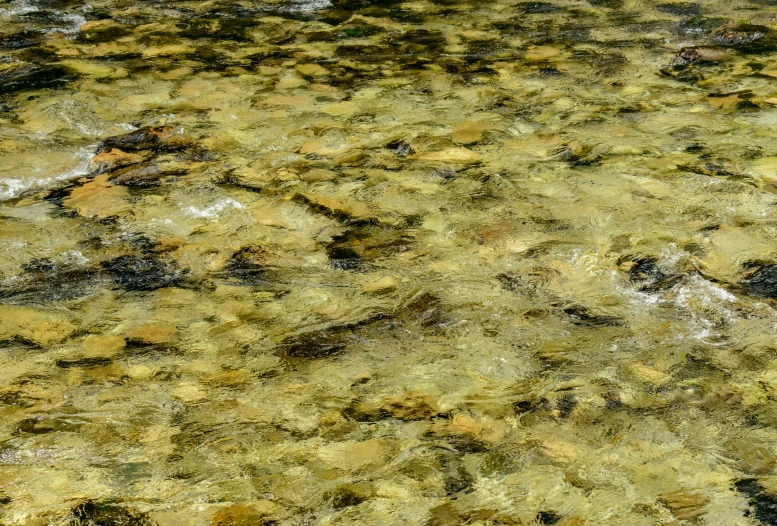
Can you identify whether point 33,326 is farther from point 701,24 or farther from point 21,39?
point 701,24

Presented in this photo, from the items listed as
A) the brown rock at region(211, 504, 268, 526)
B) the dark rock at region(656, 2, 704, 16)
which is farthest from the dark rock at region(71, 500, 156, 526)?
the dark rock at region(656, 2, 704, 16)

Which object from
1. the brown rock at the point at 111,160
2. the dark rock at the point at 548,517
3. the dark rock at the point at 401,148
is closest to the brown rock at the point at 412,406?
the dark rock at the point at 548,517

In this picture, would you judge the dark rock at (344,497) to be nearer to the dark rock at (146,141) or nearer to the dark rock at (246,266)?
the dark rock at (246,266)

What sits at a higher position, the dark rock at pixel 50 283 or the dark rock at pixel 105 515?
the dark rock at pixel 50 283

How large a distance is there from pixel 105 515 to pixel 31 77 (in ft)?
7.60

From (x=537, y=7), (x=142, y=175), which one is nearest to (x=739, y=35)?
(x=537, y=7)

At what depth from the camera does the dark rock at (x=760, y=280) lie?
2113 millimetres

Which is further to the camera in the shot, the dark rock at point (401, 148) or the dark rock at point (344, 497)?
the dark rock at point (401, 148)

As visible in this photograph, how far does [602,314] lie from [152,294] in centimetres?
105

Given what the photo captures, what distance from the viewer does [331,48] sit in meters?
3.73

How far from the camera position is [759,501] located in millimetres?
1529

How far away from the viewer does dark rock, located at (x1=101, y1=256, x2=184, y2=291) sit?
87.6 inches

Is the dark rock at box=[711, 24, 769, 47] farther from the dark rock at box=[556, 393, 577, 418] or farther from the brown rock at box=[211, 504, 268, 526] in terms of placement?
the brown rock at box=[211, 504, 268, 526]

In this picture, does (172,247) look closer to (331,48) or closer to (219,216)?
(219,216)
